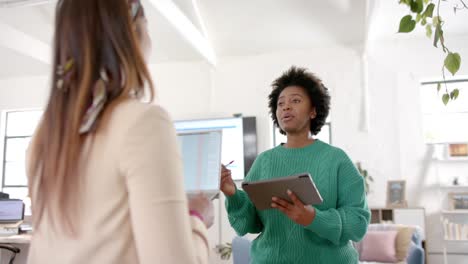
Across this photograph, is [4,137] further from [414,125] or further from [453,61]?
[453,61]

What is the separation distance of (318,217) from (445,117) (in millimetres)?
5223

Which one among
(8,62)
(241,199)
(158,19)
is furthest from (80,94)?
(8,62)

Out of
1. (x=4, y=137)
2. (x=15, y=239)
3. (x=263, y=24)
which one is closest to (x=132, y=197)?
(x=15, y=239)

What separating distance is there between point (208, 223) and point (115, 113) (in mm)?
293

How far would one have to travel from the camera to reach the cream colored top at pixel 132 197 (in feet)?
2.19

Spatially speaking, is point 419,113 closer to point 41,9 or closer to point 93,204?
point 41,9

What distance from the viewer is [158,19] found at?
18.9ft

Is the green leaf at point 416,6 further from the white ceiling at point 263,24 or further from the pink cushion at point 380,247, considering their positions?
the white ceiling at point 263,24

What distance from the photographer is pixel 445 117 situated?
595 centimetres

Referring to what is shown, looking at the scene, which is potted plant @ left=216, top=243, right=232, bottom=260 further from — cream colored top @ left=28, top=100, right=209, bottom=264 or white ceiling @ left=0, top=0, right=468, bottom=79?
cream colored top @ left=28, top=100, right=209, bottom=264

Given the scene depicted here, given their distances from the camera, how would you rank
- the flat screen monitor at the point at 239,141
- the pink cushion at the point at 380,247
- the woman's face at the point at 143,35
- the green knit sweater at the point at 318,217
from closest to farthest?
the woman's face at the point at 143,35 < the green knit sweater at the point at 318,217 < the pink cushion at the point at 380,247 < the flat screen monitor at the point at 239,141

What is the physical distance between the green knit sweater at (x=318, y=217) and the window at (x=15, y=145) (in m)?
6.56

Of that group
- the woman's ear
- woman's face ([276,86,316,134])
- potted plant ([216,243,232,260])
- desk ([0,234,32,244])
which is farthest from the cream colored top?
potted plant ([216,243,232,260])

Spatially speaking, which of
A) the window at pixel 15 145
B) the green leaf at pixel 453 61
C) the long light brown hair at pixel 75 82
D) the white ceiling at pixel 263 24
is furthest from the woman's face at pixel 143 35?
the window at pixel 15 145
